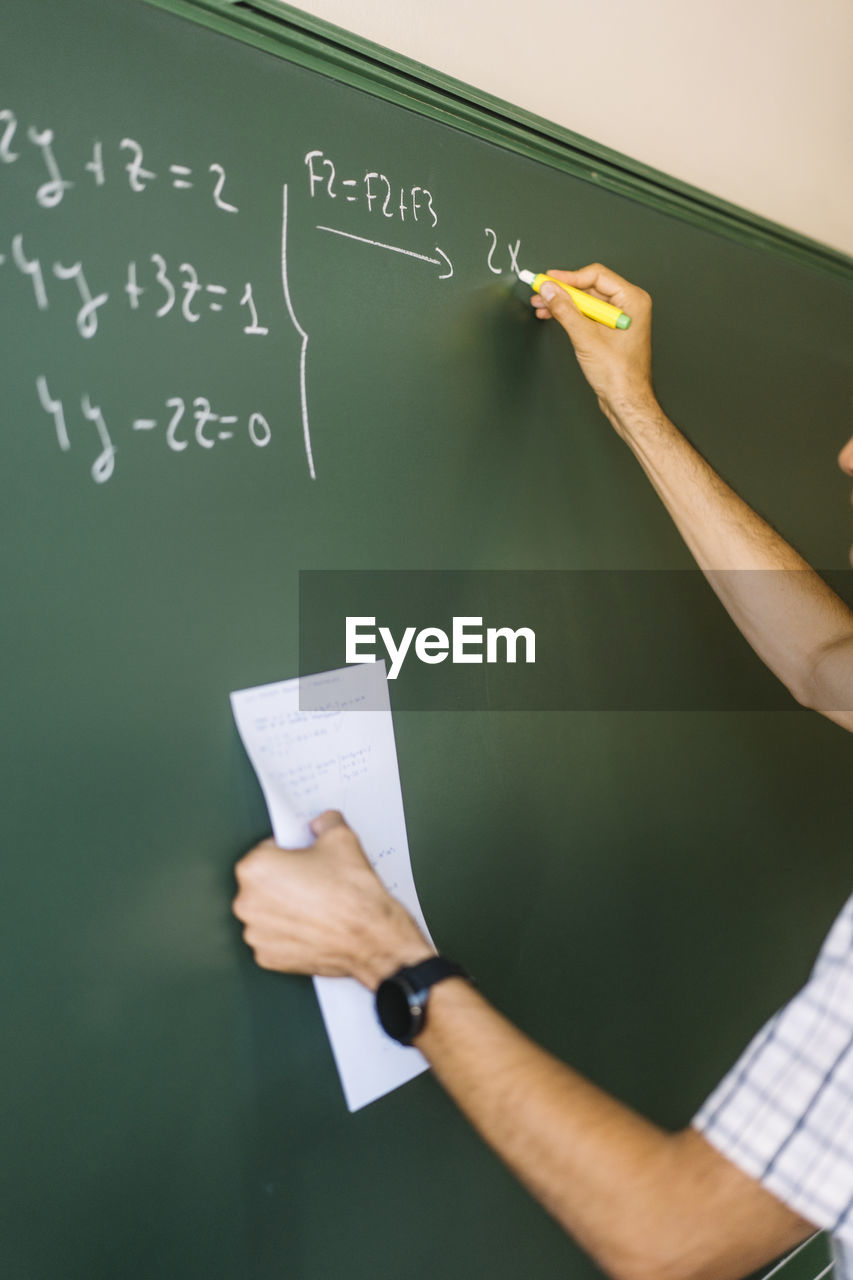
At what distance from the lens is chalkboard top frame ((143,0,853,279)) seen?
2.23 ft

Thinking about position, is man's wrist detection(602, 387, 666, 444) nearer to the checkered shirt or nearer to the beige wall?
the beige wall

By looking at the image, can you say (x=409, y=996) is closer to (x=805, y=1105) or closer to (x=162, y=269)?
(x=805, y=1105)

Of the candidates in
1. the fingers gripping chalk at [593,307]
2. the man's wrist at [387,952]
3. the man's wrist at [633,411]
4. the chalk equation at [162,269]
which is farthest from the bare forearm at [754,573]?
the man's wrist at [387,952]

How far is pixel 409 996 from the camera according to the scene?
635mm

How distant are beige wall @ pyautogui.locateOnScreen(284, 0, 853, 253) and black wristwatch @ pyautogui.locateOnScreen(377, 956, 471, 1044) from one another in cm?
88

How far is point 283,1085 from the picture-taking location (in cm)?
72

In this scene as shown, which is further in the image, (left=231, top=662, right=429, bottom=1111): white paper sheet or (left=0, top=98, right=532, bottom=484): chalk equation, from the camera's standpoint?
(left=231, top=662, right=429, bottom=1111): white paper sheet

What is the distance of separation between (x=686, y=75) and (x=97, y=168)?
0.97 metres

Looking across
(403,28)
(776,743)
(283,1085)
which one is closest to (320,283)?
(403,28)

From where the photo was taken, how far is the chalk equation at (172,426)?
599 mm

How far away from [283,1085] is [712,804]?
65 cm

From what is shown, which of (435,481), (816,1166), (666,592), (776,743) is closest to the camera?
(816,1166)

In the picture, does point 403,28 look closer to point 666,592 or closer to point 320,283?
point 320,283

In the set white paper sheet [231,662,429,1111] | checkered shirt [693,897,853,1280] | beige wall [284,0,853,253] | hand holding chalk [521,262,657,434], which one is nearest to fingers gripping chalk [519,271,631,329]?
hand holding chalk [521,262,657,434]
